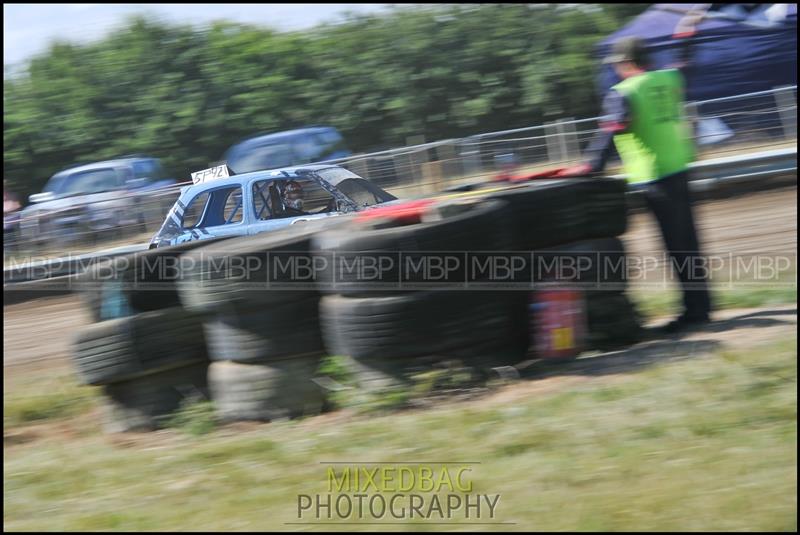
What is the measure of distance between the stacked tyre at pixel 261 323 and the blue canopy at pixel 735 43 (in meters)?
12.2

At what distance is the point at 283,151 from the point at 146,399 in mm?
6515

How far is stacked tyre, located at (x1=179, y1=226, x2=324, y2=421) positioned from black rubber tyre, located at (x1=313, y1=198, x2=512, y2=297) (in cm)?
19

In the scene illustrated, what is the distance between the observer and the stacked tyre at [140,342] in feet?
17.8

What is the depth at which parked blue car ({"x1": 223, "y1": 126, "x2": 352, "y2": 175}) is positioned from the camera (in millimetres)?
10328

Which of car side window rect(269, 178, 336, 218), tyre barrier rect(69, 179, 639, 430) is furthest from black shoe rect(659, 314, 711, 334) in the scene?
car side window rect(269, 178, 336, 218)

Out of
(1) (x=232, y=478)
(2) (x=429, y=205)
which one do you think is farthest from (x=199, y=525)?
(2) (x=429, y=205)

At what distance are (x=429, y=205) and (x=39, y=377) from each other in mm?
3905

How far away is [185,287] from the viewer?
545 centimetres

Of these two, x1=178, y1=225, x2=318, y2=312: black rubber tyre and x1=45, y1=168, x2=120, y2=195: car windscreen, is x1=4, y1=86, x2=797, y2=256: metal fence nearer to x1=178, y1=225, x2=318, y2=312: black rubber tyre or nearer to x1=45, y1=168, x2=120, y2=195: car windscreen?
x1=45, y1=168, x2=120, y2=195: car windscreen

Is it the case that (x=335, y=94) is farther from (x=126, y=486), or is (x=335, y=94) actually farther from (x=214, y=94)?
(x=126, y=486)

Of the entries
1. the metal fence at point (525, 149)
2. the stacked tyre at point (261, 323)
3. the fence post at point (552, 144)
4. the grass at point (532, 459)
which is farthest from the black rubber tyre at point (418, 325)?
the fence post at point (552, 144)

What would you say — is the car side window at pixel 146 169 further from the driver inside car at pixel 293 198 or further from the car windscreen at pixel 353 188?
the driver inside car at pixel 293 198

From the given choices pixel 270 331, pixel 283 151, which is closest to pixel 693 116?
pixel 283 151

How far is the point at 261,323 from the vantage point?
17.4ft
